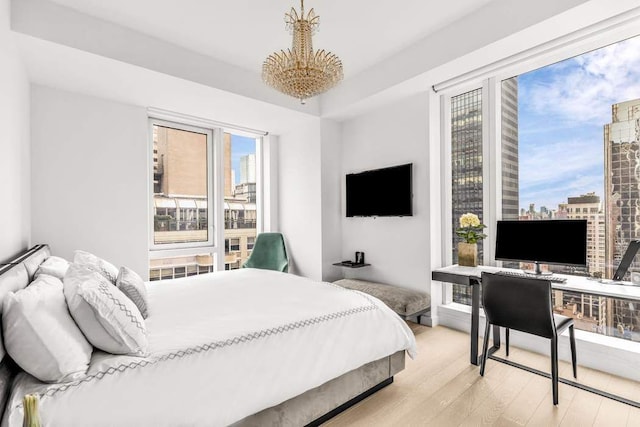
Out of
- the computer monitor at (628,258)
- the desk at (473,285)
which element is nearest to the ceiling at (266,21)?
→ the computer monitor at (628,258)

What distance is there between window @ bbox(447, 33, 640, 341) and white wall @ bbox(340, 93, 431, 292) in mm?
566

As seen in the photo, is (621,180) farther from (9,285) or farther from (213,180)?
(213,180)

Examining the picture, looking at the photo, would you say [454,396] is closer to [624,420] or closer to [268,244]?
[624,420]

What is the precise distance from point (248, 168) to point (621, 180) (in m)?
4.37

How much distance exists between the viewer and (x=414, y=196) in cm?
367

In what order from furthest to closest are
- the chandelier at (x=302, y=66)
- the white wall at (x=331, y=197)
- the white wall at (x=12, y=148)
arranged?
the white wall at (x=331, y=197)
the chandelier at (x=302, y=66)
the white wall at (x=12, y=148)

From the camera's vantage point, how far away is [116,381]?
48.9 inches

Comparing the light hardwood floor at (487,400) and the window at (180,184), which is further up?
the window at (180,184)

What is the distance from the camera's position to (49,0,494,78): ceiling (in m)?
2.54

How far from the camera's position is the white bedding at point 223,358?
1.19 m

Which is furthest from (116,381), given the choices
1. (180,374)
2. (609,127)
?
(609,127)

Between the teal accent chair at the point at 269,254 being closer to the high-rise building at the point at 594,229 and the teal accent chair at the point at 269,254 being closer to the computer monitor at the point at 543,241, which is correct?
the computer monitor at the point at 543,241

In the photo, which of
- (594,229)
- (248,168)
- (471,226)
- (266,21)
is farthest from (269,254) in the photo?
(594,229)

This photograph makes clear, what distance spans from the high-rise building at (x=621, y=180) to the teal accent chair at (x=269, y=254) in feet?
11.5
